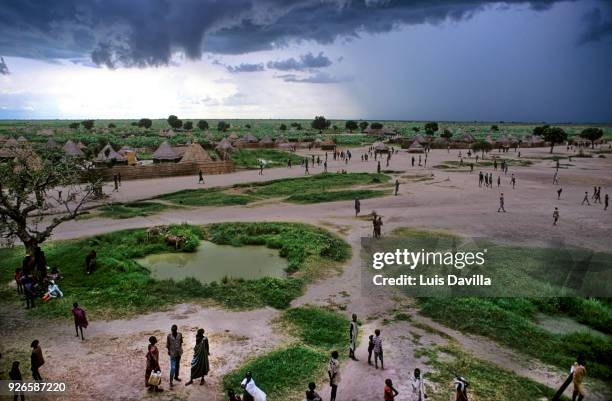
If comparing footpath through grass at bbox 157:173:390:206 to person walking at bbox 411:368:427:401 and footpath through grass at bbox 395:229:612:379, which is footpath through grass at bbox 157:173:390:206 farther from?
person walking at bbox 411:368:427:401

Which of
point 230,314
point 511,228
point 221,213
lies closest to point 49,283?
point 230,314

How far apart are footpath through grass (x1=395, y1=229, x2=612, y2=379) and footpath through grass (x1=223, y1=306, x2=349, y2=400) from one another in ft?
10.0

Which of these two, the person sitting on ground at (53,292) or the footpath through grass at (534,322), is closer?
the footpath through grass at (534,322)

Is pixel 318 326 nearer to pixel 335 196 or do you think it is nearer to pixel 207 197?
pixel 335 196

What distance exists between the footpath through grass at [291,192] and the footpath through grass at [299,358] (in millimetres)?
17511

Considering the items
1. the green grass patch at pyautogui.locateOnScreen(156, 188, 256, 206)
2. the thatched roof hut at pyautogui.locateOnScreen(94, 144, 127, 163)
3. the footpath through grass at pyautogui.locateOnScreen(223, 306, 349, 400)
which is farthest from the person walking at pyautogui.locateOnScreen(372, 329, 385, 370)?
the thatched roof hut at pyautogui.locateOnScreen(94, 144, 127, 163)

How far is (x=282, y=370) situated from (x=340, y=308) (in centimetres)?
404

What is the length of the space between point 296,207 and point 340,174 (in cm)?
1351

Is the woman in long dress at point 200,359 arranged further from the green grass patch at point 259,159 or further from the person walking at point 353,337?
the green grass patch at point 259,159

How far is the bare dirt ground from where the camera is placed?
30.1 feet

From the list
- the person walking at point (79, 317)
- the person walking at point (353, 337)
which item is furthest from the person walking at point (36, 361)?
the person walking at point (353, 337)

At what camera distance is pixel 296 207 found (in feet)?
90.7

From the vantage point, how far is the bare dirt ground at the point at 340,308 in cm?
919

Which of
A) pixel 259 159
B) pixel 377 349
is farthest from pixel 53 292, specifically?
pixel 259 159
